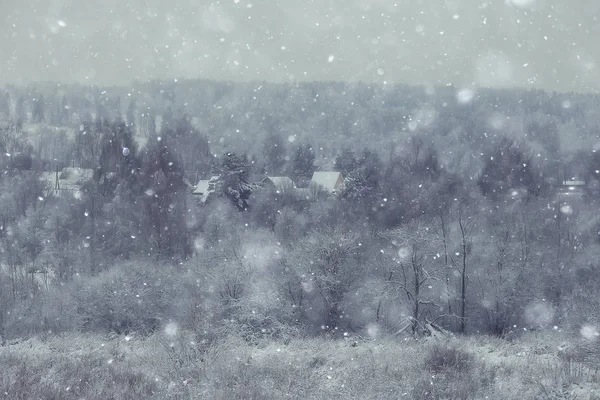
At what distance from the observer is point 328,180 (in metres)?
59.1

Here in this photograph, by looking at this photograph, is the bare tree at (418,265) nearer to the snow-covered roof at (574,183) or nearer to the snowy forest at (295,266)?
the snowy forest at (295,266)

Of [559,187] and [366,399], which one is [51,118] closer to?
[559,187]

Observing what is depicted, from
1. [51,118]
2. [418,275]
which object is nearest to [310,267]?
[418,275]

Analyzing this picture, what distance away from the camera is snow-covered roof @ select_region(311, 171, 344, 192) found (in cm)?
5717

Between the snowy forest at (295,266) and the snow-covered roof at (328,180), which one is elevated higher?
the snow-covered roof at (328,180)

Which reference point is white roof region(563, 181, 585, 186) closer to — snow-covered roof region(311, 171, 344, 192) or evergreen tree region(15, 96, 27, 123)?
snow-covered roof region(311, 171, 344, 192)

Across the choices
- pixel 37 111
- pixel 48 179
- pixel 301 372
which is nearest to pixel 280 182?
pixel 48 179

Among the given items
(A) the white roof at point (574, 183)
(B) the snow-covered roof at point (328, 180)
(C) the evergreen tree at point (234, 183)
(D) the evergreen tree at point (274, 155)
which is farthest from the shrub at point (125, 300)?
(A) the white roof at point (574, 183)

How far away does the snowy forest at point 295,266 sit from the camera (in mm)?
15188

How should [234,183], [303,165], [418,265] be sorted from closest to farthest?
[418,265], [234,183], [303,165]

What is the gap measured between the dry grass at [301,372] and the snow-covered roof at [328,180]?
38.8m

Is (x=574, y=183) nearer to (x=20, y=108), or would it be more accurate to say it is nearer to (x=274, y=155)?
(x=274, y=155)

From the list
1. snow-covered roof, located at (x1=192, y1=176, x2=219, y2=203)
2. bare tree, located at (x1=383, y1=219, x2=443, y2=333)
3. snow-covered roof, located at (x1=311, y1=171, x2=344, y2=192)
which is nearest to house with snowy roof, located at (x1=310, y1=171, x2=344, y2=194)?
snow-covered roof, located at (x1=311, y1=171, x2=344, y2=192)

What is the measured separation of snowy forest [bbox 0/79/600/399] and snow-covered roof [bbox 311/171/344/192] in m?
1.52
